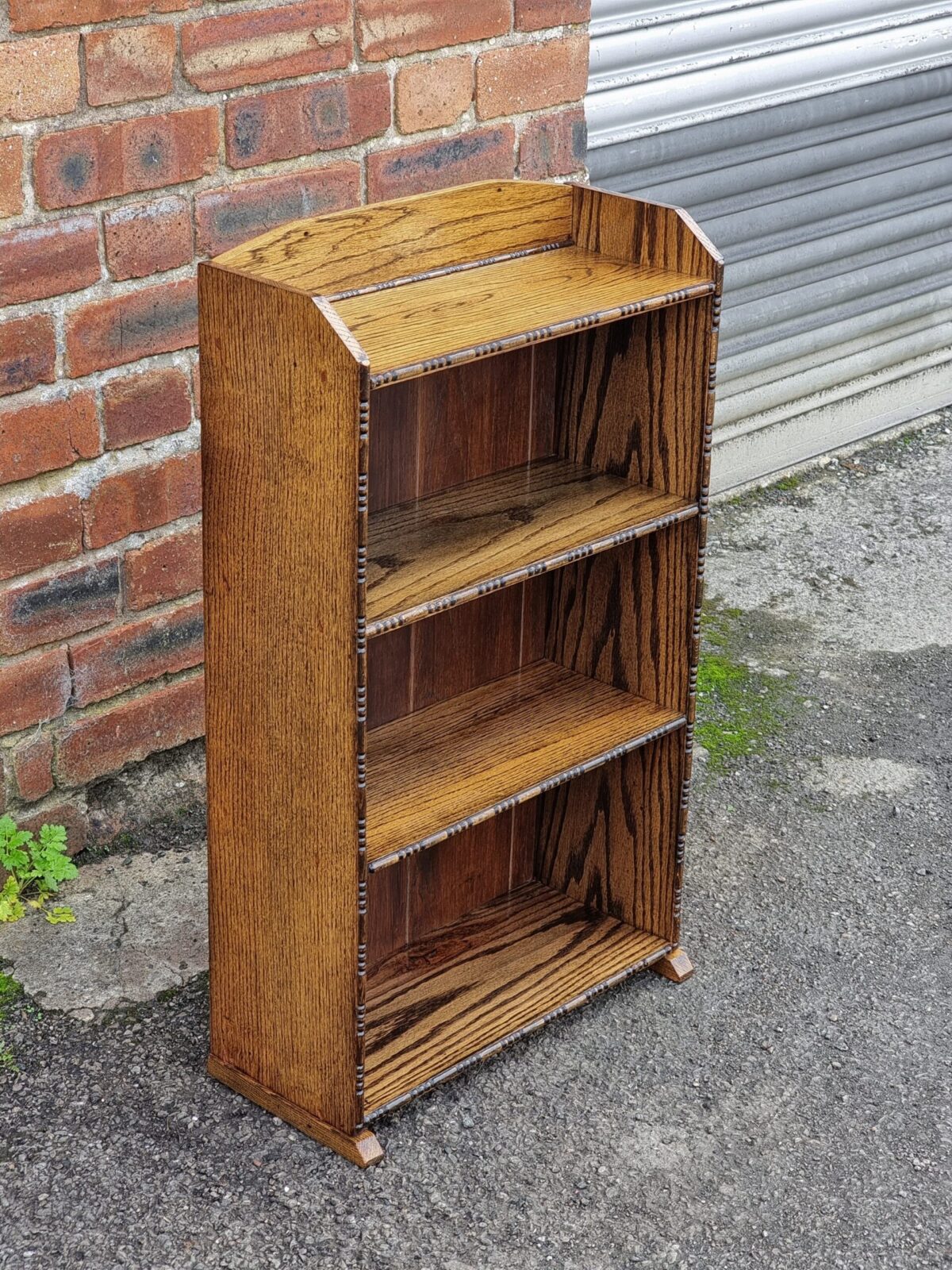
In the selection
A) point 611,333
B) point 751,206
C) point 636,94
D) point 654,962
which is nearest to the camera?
point 611,333

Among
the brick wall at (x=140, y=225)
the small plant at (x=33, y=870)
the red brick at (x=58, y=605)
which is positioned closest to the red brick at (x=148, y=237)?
the brick wall at (x=140, y=225)

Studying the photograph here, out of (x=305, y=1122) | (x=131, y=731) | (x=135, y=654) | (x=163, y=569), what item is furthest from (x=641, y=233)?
(x=305, y=1122)

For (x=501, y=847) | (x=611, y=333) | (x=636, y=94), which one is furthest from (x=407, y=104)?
(x=501, y=847)

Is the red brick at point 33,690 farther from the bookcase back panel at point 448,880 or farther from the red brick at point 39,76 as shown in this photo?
the red brick at point 39,76

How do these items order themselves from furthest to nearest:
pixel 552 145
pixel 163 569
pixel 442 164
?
pixel 552 145
pixel 442 164
pixel 163 569

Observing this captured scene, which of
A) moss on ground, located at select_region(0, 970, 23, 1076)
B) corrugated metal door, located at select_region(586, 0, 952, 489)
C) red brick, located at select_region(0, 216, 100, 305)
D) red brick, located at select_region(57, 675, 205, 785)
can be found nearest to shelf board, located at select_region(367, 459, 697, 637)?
red brick, located at select_region(0, 216, 100, 305)

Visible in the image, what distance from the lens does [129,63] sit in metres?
2.65

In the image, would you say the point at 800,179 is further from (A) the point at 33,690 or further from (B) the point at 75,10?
(A) the point at 33,690

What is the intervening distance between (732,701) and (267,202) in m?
1.51

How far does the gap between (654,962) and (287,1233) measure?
0.84m

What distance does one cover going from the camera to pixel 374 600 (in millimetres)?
2301

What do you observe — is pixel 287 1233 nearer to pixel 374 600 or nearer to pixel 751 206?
pixel 374 600

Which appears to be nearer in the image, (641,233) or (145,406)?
(641,233)

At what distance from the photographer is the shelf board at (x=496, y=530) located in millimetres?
2344
